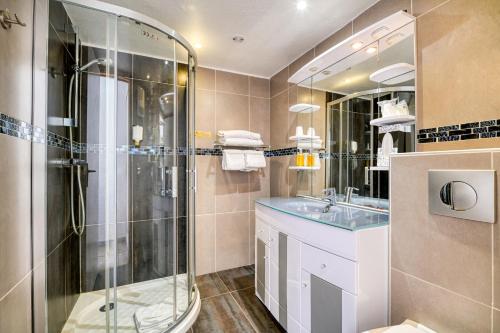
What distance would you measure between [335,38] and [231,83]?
1195 millimetres

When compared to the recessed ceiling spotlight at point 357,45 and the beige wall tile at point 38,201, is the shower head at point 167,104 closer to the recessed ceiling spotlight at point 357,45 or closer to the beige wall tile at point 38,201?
the beige wall tile at point 38,201

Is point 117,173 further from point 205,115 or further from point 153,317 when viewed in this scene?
point 205,115

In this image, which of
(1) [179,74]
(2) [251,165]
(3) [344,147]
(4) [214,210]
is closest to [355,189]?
(3) [344,147]

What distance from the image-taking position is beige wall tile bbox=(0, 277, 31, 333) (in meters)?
0.85

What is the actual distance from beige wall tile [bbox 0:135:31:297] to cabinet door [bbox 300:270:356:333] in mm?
1403

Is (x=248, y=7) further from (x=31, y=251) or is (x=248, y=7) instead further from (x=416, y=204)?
(x=31, y=251)

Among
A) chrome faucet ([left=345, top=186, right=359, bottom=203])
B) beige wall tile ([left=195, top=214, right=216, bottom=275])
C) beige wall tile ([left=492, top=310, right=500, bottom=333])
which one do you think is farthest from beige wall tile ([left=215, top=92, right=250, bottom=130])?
beige wall tile ([left=492, top=310, right=500, bottom=333])

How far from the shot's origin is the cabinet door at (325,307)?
1187mm

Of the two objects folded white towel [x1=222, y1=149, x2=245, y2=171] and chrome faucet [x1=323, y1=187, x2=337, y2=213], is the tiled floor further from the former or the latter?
folded white towel [x1=222, y1=149, x2=245, y2=171]

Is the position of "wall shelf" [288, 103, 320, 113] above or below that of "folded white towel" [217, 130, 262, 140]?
above

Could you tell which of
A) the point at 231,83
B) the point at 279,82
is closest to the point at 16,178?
the point at 231,83

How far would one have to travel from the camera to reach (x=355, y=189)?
1809 millimetres

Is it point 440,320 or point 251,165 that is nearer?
point 440,320

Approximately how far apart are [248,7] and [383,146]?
1.33 metres
